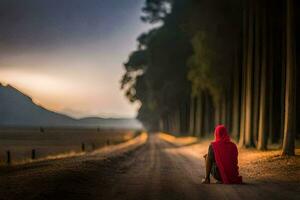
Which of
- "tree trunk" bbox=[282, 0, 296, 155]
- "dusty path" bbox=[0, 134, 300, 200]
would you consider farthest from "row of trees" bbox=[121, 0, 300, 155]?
"dusty path" bbox=[0, 134, 300, 200]

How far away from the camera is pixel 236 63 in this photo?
45.3 m

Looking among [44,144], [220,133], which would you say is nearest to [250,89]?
[220,133]

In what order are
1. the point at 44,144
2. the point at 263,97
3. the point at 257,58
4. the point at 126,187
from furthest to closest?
the point at 44,144, the point at 257,58, the point at 263,97, the point at 126,187

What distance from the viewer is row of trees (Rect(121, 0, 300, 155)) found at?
33.5 metres

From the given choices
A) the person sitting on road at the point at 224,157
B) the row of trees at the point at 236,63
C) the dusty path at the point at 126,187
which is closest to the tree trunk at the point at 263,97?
the row of trees at the point at 236,63

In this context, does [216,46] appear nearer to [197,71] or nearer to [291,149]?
[197,71]

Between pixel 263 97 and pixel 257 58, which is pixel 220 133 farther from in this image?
pixel 257 58

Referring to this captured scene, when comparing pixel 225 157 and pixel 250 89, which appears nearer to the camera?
pixel 225 157

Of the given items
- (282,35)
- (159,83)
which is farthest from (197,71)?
(159,83)

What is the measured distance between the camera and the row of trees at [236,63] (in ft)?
110

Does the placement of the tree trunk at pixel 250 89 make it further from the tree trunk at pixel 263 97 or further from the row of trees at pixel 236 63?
the tree trunk at pixel 263 97

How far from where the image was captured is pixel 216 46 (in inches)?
1767

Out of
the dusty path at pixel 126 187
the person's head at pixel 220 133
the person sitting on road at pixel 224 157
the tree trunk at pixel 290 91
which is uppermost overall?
the tree trunk at pixel 290 91

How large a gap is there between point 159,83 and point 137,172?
164 ft
